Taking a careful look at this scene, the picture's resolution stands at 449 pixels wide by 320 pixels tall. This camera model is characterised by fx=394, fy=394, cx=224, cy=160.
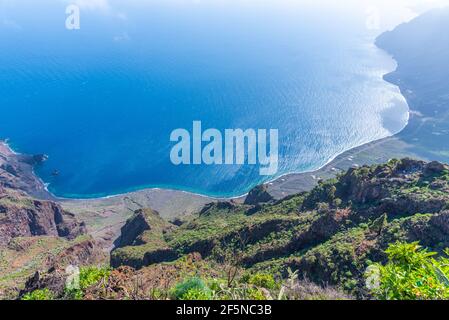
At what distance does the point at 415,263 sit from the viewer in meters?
10.6

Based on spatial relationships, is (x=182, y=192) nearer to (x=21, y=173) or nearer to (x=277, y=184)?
(x=277, y=184)

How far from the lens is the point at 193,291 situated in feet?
32.9

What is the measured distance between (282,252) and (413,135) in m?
88.2

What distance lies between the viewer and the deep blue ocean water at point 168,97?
8706 cm

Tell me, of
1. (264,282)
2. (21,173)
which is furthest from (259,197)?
(21,173)

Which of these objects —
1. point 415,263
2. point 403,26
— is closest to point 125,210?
point 415,263

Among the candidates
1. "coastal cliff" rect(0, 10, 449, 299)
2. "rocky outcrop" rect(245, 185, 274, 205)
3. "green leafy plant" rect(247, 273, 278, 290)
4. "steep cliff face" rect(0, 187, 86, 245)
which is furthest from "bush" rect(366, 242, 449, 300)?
"steep cliff face" rect(0, 187, 86, 245)

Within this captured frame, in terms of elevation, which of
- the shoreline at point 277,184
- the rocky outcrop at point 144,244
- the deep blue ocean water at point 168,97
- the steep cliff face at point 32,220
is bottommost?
the rocky outcrop at point 144,244

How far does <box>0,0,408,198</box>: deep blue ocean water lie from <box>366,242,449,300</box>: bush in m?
70.0

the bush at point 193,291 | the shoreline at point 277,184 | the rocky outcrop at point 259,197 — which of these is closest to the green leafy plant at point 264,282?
the bush at point 193,291

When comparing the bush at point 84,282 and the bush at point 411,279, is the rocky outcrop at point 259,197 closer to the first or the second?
the bush at point 84,282

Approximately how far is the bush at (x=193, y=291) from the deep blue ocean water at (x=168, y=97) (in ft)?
228

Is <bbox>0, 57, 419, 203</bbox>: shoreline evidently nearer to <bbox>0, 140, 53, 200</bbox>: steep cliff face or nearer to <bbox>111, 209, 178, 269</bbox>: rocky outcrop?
<bbox>0, 140, 53, 200</bbox>: steep cliff face

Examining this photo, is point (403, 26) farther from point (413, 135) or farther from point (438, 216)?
point (438, 216)
